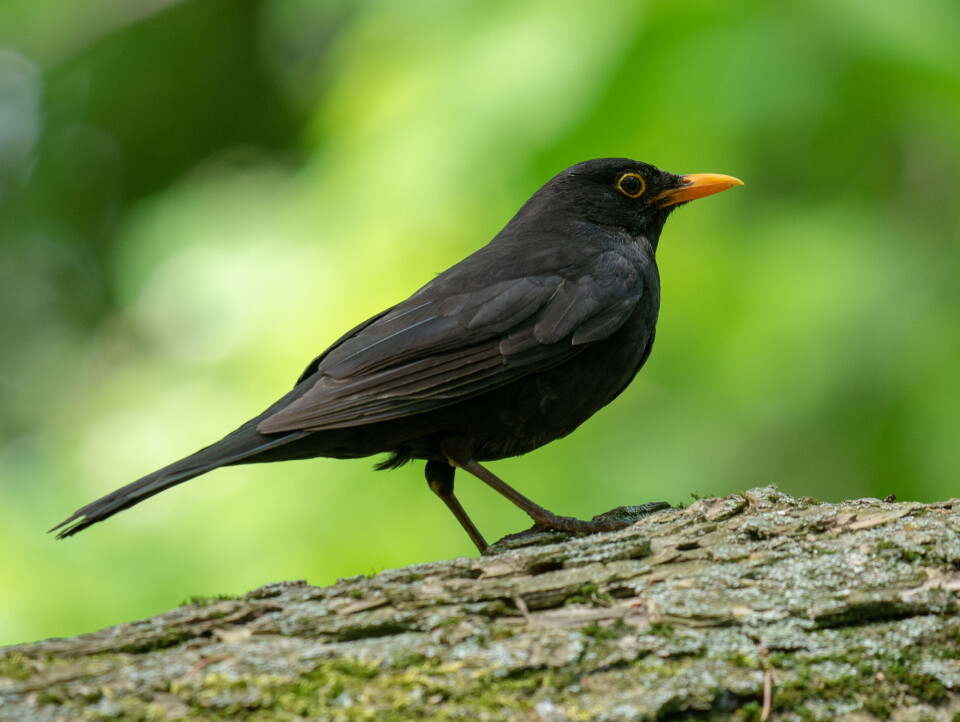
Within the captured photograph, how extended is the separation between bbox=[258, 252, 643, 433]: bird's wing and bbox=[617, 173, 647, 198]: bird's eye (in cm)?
77

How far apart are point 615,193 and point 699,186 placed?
0.39 metres

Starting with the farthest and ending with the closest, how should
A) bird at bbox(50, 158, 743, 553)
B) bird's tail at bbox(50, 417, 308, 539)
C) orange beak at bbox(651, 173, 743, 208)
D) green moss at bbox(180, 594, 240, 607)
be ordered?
orange beak at bbox(651, 173, 743, 208) < bird at bbox(50, 158, 743, 553) < bird's tail at bbox(50, 417, 308, 539) < green moss at bbox(180, 594, 240, 607)

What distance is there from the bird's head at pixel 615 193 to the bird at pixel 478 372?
37 cm

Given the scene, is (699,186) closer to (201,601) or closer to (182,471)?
(182,471)

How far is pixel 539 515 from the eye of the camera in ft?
11.8

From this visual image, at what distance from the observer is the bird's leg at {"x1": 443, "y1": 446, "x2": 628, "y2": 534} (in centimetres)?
348

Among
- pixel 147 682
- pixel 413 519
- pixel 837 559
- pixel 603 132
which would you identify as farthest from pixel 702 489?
pixel 147 682

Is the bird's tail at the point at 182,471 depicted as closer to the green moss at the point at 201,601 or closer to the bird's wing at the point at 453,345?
the bird's wing at the point at 453,345

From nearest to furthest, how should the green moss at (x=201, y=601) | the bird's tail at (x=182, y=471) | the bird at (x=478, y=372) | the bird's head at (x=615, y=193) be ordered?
the green moss at (x=201, y=601)
the bird's tail at (x=182, y=471)
the bird at (x=478, y=372)
the bird's head at (x=615, y=193)

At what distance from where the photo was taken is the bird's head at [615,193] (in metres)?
4.51

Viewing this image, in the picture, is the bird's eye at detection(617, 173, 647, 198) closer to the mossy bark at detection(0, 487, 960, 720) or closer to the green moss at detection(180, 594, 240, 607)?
the mossy bark at detection(0, 487, 960, 720)

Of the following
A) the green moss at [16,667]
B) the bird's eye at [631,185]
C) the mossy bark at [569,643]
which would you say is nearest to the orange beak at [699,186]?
the bird's eye at [631,185]

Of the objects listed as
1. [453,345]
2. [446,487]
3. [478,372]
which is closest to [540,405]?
[478,372]

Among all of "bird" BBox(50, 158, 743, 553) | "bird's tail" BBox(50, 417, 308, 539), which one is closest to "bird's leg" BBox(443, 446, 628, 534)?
"bird" BBox(50, 158, 743, 553)
